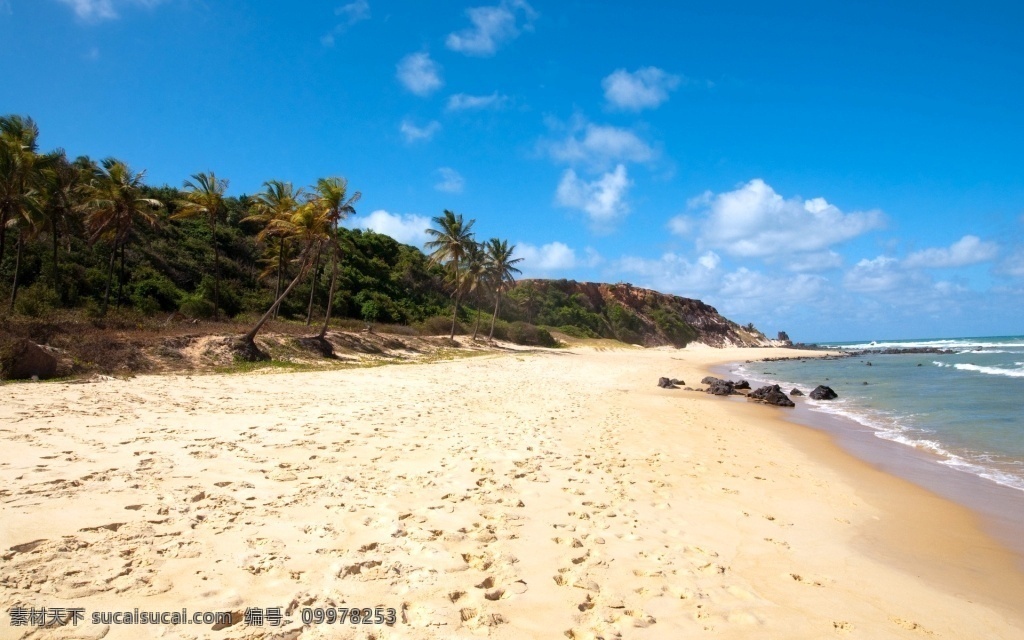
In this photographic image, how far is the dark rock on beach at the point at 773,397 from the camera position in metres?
17.8

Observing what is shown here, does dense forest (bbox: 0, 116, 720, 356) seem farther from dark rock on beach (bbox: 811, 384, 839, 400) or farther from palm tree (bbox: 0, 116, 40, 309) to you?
dark rock on beach (bbox: 811, 384, 839, 400)

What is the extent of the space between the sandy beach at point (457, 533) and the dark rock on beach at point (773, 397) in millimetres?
9197

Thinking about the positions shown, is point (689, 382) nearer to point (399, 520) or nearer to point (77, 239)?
point (399, 520)

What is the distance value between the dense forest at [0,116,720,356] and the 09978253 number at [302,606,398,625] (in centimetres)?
1704

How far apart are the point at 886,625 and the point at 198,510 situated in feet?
18.1

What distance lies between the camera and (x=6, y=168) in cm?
1859

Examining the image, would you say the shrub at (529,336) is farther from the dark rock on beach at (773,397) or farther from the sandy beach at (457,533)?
the sandy beach at (457,533)

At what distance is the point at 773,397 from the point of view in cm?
1808

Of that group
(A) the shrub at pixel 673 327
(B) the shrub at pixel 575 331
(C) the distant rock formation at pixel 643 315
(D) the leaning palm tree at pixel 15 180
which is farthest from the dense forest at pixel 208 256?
(A) the shrub at pixel 673 327

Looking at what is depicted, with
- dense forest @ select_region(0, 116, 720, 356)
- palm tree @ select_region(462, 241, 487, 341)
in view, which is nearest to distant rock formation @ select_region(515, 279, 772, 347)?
dense forest @ select_region(0, 116, 720, 356)

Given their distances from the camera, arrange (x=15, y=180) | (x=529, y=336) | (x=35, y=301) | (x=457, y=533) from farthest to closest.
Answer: (x=529, y=336)
(x=35, y=301)
(x=15, y=180)
(x=457, y=533)

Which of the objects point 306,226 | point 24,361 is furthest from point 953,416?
point 24,361

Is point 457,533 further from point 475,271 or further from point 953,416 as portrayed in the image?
point 475,271

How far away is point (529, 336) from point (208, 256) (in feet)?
86.8
